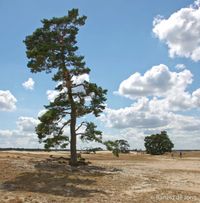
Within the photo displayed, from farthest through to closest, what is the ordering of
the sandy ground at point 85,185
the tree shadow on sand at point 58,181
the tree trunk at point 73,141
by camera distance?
the tree trunk at point 73,141
the tree shadow on sand at point 58,181
the sandy ground at point 85,185

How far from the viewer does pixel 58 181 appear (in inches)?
1187

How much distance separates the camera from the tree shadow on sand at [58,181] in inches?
1041

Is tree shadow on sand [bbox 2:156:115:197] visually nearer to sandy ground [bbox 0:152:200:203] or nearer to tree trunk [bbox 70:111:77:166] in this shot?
sandy ground [bbox 0:152:200:203]

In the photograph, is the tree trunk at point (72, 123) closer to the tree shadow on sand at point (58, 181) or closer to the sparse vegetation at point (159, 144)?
the tree shadow on sand at point (58, 181)

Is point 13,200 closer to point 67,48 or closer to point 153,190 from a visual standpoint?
point 153,190

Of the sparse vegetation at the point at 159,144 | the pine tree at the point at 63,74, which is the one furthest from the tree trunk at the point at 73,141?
the sparse vegetation at the point at 159,144

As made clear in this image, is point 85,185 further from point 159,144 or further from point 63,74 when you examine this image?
point 159,144

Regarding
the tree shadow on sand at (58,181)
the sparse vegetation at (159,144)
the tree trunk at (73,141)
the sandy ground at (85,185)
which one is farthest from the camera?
the sparse vegetation at (159,144)

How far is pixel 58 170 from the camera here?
36062mm

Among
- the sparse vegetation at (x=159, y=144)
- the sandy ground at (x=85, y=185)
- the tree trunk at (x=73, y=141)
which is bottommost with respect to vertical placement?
the sandy ground at (x=85, y=185)

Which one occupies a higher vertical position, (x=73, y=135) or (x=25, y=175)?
(x=73, y=135)

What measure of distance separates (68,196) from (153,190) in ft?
20.4

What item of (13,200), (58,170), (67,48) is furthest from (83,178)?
(67,48)

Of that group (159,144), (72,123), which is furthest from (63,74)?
(159,144)
